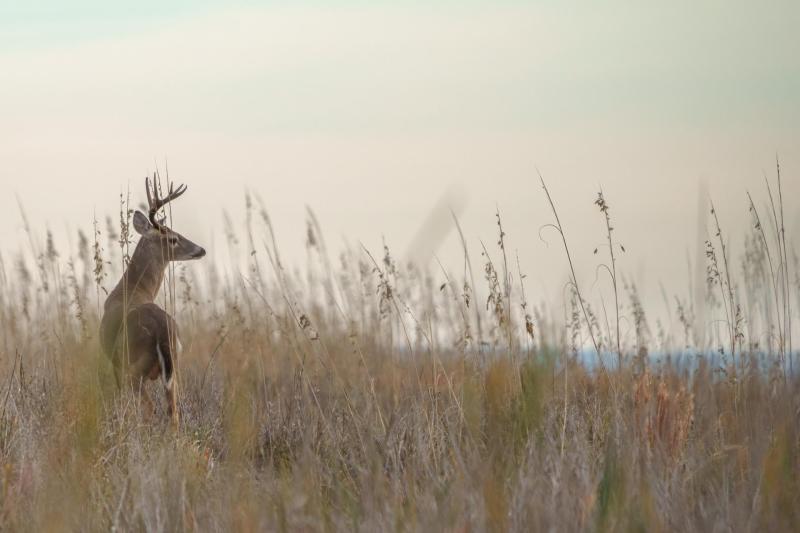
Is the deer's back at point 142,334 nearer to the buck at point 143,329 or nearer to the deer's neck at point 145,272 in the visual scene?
the buck at point 143,329

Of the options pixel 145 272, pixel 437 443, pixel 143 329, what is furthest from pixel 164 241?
pixel 437 443

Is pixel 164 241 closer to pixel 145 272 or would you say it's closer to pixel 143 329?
pixel 145 272

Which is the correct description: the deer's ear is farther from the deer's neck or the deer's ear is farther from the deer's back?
the deer's back

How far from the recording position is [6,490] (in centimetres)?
380

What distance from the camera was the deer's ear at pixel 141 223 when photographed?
721cm

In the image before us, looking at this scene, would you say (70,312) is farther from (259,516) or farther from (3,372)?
(259,516)

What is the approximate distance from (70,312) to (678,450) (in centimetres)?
496

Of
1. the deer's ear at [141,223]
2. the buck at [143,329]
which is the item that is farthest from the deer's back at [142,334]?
the deer's ear at [141,223]

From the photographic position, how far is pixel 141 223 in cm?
726

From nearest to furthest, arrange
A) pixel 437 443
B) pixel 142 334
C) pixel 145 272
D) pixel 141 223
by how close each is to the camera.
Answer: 1. pixel 437 443
2. pixel 142 334
3. pixel 141 223
4. pixel 145 272

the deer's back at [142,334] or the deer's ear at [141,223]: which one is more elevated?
the deer's ear at [141,223]

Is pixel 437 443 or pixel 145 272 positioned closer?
pixel 437 443

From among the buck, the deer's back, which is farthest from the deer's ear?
the deer's back

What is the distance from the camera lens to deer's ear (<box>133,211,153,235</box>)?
7215mm
